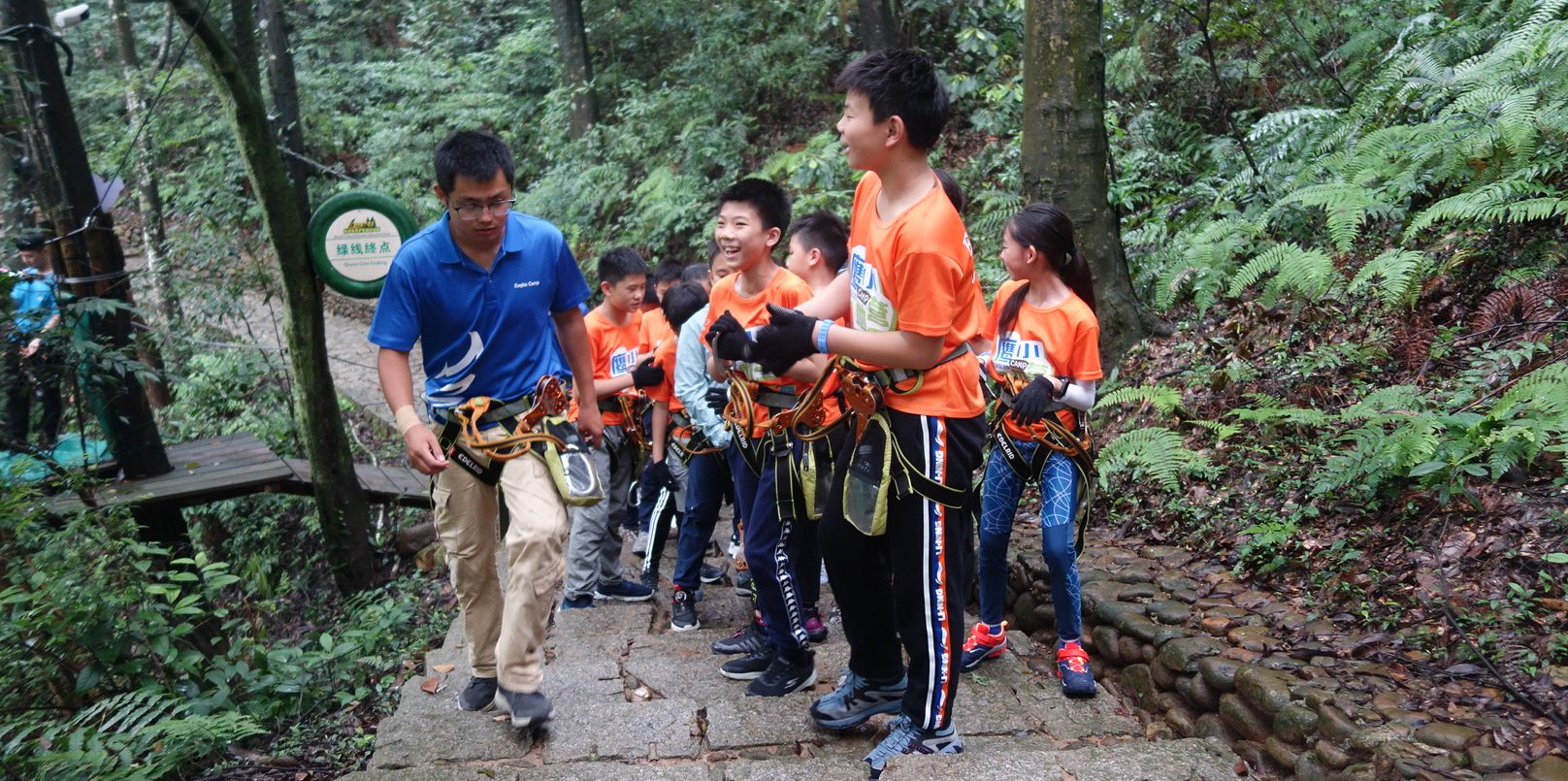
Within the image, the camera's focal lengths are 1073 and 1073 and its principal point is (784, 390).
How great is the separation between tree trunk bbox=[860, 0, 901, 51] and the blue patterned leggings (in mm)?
8159

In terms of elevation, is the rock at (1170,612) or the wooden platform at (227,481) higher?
the wooden platform at (227,481)

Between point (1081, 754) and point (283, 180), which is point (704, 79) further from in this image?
point (1081, 754)

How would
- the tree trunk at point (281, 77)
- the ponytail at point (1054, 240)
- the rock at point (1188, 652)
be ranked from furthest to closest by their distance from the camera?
the tree trunk at point (281, 77), the ponytail at point (1054, 240), the rock at point (1188, 652)

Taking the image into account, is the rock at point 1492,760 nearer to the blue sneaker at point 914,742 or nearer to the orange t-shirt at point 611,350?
the blue sneaker at point 914,742

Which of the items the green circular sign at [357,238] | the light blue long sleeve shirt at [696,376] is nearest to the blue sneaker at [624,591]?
the light blue long sleeve shirt at [696,376]

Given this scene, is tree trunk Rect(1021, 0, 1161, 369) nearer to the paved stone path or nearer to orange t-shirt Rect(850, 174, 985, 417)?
the paved stone path

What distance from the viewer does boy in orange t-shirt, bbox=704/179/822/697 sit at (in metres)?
4.24

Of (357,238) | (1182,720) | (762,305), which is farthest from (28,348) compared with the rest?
(1182,720)

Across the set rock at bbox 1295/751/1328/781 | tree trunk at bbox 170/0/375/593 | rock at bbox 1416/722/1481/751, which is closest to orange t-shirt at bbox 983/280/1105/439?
rock at bbox 1295/751/1328/781

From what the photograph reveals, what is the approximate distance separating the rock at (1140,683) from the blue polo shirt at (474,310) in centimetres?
258

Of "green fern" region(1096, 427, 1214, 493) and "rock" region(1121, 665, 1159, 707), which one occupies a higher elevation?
"green fern" region(1096, 427, 1214, 493)

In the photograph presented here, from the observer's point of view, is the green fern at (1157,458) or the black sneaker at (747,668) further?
the green fern at (1157,458)

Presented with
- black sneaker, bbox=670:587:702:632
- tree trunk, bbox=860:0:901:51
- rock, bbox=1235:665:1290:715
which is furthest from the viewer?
tree trunk, bbox=860:0:901:51

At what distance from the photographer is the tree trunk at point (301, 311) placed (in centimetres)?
613
